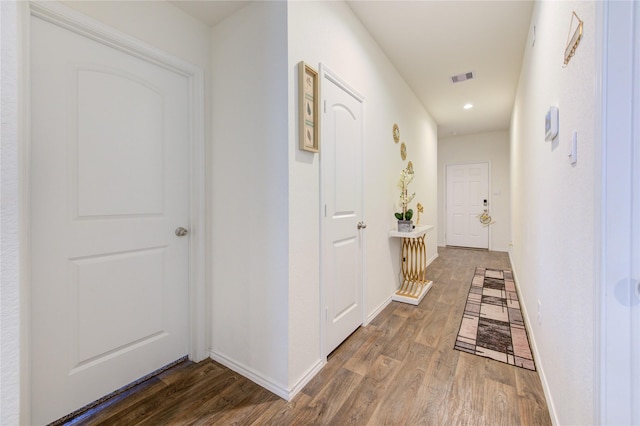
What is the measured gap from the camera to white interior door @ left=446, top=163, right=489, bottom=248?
605 centimetres

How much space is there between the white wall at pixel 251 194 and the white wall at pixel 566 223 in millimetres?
1239

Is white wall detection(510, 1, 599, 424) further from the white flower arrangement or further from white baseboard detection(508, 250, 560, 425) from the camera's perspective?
the white flower arrangement

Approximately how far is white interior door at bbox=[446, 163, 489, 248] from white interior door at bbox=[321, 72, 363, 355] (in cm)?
494

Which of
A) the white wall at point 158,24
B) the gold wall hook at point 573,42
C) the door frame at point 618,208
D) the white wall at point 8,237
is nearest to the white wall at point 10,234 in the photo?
the white wall at point 8,237

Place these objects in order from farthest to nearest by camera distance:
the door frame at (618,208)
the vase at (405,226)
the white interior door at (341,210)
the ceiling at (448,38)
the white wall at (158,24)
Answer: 1. the vase at (405,226)
2. the ceiling at (448,38)
3. the white interior door at (341,210)
4. the white wall at (158,24)
5. the door frame at (618,208)

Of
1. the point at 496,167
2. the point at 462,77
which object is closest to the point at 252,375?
the point at 462,77

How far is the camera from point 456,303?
286 centimetres

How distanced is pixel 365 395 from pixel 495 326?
1490 mm

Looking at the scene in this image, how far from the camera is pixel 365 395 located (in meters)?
1.54

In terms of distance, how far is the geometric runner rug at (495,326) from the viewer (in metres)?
1.93

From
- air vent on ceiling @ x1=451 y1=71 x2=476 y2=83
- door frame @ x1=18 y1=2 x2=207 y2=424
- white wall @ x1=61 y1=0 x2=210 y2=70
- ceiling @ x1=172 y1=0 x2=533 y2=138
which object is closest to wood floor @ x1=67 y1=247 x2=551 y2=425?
door frame @ x1=18 y1=2 x2=207 y2=424

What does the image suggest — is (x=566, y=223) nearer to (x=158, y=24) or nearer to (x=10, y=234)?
(x=10, y=234)

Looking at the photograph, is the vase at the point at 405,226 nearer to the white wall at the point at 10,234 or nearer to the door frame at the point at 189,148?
the door frame at the point at 189,148

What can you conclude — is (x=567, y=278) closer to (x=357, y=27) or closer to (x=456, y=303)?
(x=456, y=303)
